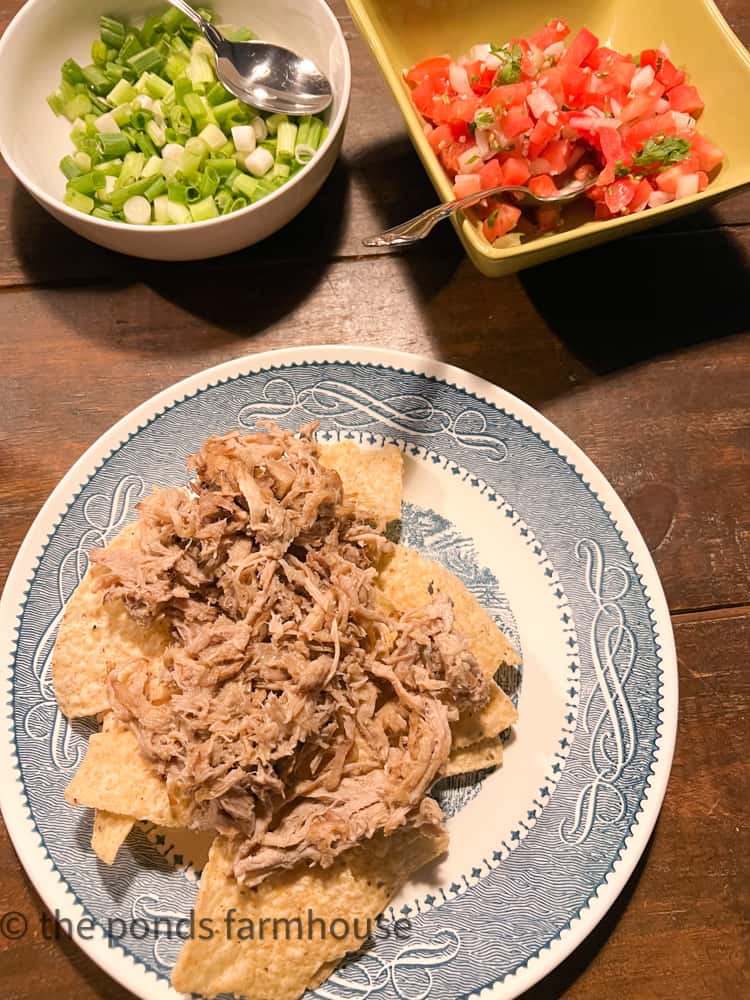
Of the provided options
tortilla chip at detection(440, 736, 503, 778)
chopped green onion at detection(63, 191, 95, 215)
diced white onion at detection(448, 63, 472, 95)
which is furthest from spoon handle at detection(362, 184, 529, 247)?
tortilla chip at detection(440, 736, 503, 778)

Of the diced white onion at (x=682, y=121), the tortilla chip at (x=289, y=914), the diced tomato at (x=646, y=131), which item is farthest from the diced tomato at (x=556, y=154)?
the tortilla chip at (x=289, y=914)

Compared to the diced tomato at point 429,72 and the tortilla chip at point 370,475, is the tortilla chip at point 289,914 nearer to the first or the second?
the tortilla chip at point 370,475

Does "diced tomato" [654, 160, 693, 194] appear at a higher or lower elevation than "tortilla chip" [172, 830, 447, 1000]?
higher

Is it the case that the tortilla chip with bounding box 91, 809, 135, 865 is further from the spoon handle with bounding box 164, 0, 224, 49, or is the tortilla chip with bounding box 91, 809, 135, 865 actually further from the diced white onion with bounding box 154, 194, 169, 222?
the spoon handle with bounding box 164, 0, 224, 49

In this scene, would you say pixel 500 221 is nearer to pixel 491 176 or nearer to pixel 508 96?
pixel 491 176

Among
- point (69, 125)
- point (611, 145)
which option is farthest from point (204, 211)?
point (611, 145)
